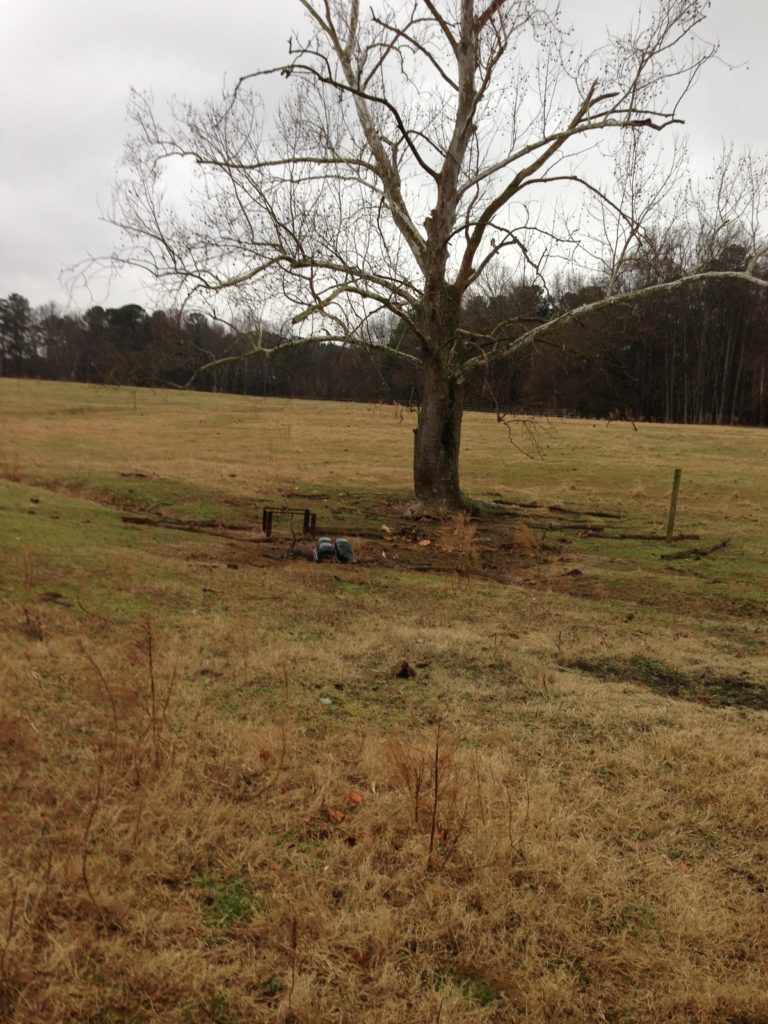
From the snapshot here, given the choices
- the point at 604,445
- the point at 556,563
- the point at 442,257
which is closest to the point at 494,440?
the point at 604,445

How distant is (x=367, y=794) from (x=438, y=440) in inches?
463

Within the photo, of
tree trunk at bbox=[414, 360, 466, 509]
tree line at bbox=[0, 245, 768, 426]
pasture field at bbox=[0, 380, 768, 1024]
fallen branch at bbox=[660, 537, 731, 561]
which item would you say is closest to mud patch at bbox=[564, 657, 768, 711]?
pasture field at bbox=[0, 380, 768, 1024]

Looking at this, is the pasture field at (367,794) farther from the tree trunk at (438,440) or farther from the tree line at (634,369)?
the tree line at (634,369)

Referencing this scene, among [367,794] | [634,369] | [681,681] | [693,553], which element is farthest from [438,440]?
[634,369]

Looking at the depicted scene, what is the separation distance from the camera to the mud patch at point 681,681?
6.08 metres

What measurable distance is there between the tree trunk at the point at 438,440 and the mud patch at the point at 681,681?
349 inches

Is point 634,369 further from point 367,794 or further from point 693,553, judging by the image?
point 367,794

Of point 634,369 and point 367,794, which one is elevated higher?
point 634,369

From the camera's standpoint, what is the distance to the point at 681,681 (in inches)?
257

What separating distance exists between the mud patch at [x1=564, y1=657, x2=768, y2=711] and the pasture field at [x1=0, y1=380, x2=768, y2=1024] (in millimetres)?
38

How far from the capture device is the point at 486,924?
307 centimetres

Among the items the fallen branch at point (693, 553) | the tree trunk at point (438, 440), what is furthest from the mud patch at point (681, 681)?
the tree trunk at point (438, 440)

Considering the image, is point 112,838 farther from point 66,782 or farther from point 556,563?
point 556,563

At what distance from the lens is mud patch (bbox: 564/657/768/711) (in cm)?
608
